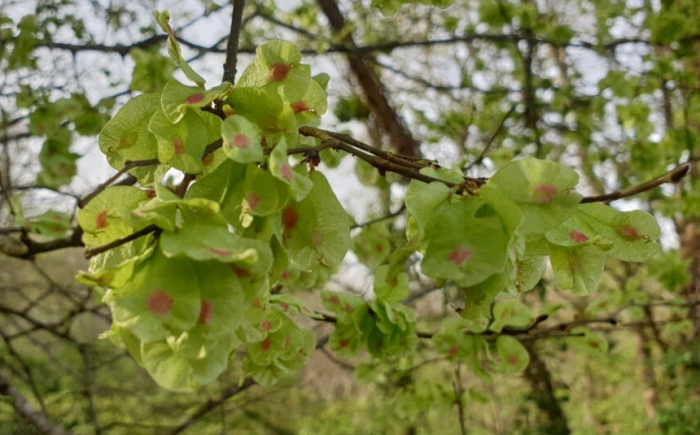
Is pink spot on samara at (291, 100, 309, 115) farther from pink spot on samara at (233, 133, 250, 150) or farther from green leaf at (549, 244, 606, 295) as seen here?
green leaf at (549, 244, 606, 295)

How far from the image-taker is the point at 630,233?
2.10 feet

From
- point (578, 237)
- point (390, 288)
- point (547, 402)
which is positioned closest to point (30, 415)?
point (390, 288)

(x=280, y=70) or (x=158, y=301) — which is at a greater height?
(x=280, y=70)

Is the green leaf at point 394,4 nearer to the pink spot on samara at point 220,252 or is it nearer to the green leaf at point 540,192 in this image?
the green leaf at point 540,192

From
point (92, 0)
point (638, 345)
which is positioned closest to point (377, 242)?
point (92, 0)

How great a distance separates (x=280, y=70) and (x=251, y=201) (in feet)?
0.60

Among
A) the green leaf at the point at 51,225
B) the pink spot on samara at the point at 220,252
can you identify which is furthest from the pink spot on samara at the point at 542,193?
the green leaf at the point at 51,225

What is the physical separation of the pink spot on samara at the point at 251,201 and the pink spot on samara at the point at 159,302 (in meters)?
0.12

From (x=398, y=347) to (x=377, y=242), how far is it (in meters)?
0.91

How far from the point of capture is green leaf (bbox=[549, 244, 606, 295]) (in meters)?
0.62

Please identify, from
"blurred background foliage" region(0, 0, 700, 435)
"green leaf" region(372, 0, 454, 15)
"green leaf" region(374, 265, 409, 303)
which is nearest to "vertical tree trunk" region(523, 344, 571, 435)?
"blurred background foliage" region(0, 0, 700, 435)

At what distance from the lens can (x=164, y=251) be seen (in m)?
0.46

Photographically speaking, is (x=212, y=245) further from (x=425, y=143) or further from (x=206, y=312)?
(x=425, y=143)

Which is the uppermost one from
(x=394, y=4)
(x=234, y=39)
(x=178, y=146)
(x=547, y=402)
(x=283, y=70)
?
(x=394, y=4)
